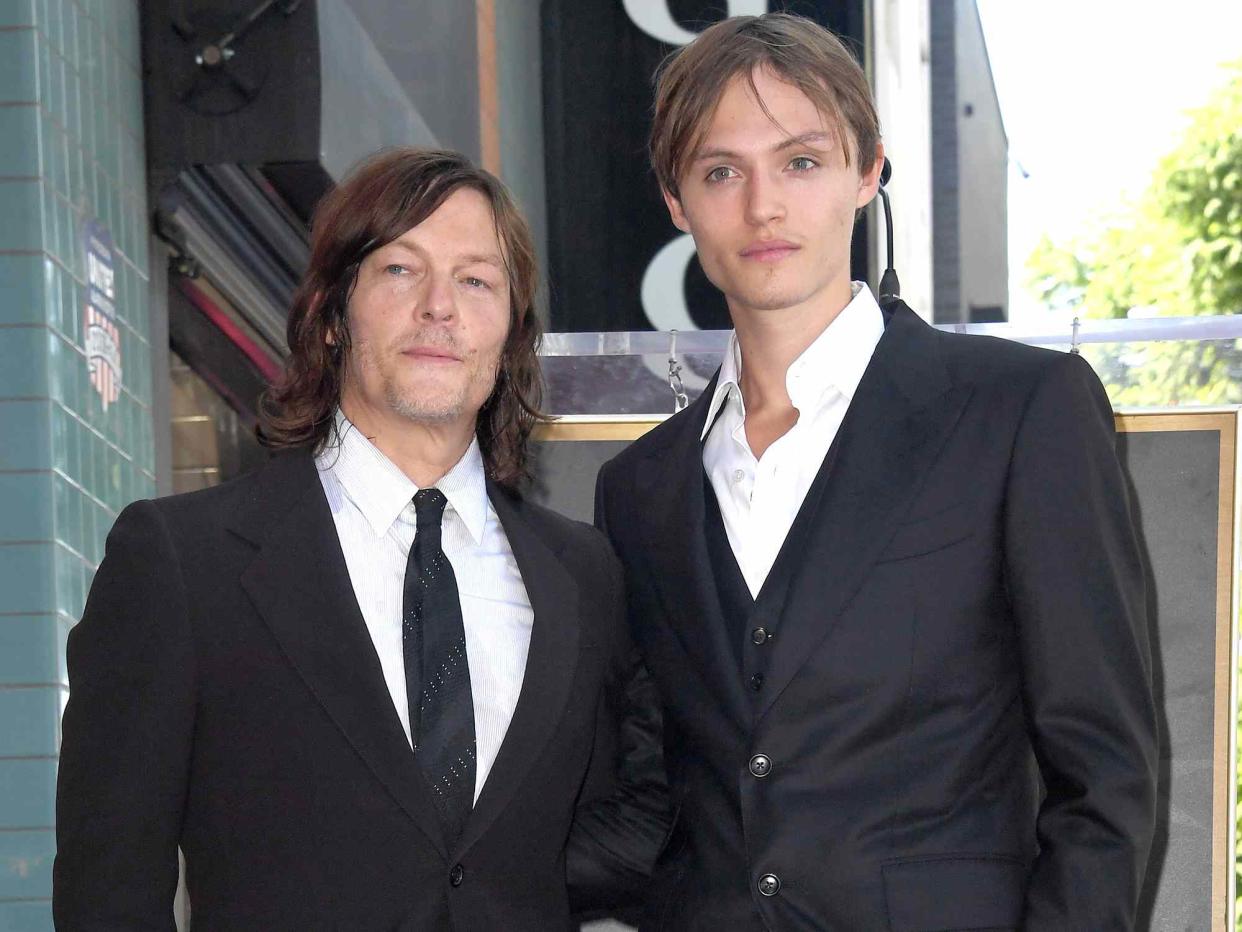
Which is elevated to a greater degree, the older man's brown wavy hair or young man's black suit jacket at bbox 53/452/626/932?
the older man's brown wavy hair

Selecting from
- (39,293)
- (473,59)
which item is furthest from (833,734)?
(473,59)

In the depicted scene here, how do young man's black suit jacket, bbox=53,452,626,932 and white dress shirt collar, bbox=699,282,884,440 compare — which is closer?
young man's black suit jacket, bbox=53,452,626,932

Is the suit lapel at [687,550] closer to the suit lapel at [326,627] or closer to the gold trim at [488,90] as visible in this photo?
the suit lapel at [326,627]

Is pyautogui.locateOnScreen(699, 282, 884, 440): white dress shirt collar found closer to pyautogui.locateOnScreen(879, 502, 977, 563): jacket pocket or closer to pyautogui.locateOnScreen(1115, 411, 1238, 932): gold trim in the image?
pyautogui.locateOnScreen(879, 502, 977, 563): jacket pocket

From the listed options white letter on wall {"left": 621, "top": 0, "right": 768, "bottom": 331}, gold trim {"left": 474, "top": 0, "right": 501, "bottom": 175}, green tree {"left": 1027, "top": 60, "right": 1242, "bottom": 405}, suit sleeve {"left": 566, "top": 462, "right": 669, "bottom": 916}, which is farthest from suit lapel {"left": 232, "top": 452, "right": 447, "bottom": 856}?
green tree {"left": 1027, "top": 60, "right": 1242, "bottom": 405}

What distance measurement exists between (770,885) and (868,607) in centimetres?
40

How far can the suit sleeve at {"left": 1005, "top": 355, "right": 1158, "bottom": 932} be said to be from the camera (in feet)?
7.83

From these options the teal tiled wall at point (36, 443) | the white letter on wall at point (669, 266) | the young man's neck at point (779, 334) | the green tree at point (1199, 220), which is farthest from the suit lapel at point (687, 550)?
the green tree at point (1199, 220)

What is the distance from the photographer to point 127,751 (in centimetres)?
248

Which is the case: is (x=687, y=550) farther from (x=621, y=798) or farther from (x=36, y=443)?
(x=36, y=443)

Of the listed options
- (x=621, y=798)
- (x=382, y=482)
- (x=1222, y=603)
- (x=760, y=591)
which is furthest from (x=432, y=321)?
(x=1222, y=603)

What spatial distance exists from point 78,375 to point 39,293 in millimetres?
277

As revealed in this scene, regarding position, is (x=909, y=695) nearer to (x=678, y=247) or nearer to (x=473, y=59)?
(x=678, y=247)

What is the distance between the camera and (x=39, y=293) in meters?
4.31
